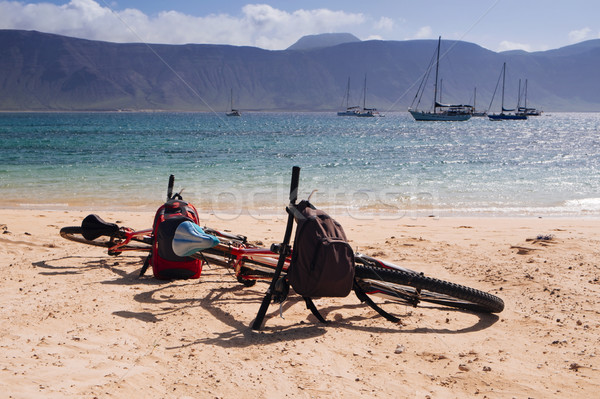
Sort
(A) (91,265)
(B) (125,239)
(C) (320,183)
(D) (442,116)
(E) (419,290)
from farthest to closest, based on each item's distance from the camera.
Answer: (D) (442,116) → (C) (320,183) → (B) (125,239) → (A) (91,265) → (E) (419,290)

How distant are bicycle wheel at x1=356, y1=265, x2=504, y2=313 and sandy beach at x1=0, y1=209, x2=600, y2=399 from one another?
15 centimetres

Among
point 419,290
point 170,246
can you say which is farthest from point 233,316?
point 419,290

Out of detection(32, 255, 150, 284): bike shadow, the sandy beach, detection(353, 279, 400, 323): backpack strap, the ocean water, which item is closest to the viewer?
the sandy beach

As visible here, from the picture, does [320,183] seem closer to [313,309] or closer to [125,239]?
[125,239]

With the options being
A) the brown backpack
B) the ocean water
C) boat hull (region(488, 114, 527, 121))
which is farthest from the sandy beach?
boat hull (region(488, 114, 527, 121))

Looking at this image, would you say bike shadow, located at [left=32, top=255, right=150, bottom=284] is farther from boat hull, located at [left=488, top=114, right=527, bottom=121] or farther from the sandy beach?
boat hull, located at [left=488, top=114, right=527, bottom=121]

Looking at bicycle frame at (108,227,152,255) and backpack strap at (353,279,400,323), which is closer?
backpack strap at (353,279,400,323)

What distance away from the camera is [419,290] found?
468 cm

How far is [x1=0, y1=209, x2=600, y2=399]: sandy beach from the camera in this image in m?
3.40

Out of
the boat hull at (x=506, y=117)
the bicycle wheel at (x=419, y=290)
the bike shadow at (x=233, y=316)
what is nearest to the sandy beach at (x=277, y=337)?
the bike shadow at (x=233, y=316)

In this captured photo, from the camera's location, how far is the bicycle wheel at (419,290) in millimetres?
4574

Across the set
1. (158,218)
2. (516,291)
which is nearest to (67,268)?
(158,218)

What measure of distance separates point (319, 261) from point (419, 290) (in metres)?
1.09

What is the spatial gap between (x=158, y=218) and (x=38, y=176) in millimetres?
16384
